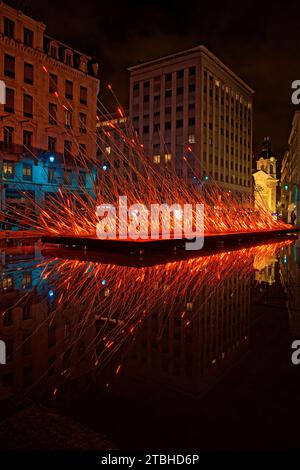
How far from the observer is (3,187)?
24875 mm

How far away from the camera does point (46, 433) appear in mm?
2092

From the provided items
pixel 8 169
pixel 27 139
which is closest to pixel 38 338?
pixel 8 169

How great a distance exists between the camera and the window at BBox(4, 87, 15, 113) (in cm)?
2564

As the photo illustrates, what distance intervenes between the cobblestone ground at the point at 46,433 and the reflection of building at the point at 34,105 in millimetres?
22009

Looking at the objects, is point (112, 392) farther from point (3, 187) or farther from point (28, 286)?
point (3, 187)

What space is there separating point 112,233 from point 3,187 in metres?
14.1

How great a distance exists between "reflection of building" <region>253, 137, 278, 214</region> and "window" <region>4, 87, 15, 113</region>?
243ft

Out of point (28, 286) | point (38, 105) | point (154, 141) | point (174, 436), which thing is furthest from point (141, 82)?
point (174, 436)

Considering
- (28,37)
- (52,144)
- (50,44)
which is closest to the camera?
(28,37)

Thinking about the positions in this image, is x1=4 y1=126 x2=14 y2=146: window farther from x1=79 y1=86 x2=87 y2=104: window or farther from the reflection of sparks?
the reflection of sparks

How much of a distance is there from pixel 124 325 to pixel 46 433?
205 cm

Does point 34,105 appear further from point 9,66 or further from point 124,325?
point 124,325

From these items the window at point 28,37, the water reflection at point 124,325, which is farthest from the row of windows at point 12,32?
the water reflection at point 124,325

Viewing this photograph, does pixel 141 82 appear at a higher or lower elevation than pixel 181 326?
higher
